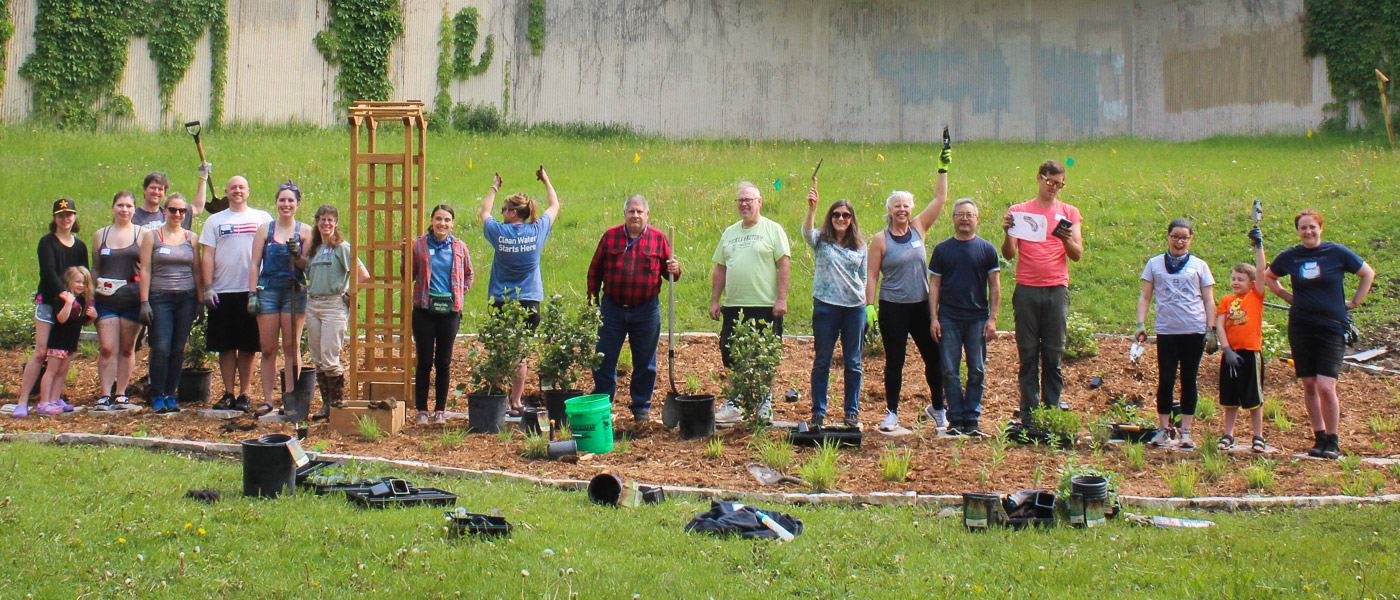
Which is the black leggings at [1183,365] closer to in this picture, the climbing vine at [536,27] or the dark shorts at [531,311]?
the dark shorts at [531,311]

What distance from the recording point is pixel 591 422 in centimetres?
648

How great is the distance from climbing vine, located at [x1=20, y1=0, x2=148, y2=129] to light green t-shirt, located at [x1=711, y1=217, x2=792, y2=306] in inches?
686

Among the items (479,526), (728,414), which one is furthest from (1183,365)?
(479,526)

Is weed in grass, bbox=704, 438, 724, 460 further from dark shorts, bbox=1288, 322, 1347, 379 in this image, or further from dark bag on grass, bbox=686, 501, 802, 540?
dark shorts, bbox=1288, 322, 1347, 379

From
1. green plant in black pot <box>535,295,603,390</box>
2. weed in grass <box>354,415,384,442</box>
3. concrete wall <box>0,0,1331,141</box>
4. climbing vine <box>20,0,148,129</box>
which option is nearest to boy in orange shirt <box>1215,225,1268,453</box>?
green plant in black pot <box>535,295,603,390</box>

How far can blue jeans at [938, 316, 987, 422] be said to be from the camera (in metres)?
7.08

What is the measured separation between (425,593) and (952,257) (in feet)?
14.6

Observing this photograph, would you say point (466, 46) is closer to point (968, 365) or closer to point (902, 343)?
point (902, 343)

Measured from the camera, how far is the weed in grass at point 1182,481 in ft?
17.6

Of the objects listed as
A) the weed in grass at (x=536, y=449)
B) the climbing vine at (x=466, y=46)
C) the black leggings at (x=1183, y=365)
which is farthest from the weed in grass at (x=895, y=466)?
the climbing vine at (x=466, y=46)

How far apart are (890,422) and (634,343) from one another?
1843 mm

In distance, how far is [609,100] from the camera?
24406 millimetres

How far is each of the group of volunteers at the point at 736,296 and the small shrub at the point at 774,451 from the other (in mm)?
624

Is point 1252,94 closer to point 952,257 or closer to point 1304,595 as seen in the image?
point 952,257
